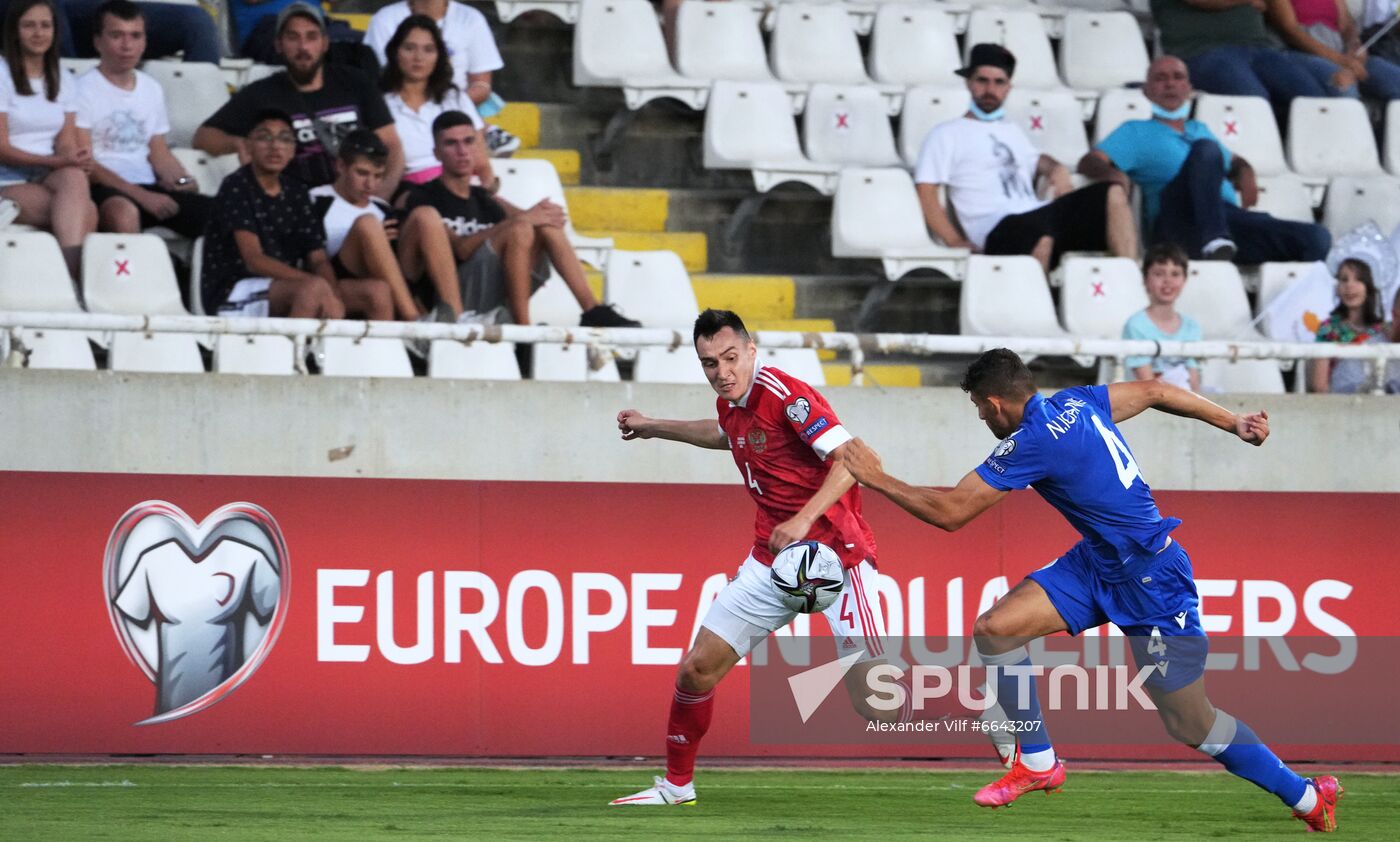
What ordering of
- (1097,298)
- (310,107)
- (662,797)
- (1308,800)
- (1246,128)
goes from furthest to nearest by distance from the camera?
1. (1246,128)
2. (1097,298)
3. (310,107)
4. (662,797)
5. (1308,800)

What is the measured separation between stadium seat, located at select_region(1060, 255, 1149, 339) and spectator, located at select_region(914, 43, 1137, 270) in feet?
1.06

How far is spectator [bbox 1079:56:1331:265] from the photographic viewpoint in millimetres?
13359

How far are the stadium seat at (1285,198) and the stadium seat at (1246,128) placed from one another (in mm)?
341

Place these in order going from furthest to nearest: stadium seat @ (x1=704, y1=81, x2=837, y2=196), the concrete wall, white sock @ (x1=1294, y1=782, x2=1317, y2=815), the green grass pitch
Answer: stadium seat @ (x1=704, y1=81, x2=837, y2=196) < the concrete wall < white sock @ (x1=1294, y1=782, x2=1317, y2=815) < the green grass pitch

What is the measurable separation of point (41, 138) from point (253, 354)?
6.74 ft

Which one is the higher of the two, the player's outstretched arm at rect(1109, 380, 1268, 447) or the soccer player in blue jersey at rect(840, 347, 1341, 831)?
the player's outstretched arm at rect(1109, 380, 1268, 447)

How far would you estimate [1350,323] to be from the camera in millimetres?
12203

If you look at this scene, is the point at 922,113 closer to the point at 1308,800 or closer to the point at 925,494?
the point at 925,494

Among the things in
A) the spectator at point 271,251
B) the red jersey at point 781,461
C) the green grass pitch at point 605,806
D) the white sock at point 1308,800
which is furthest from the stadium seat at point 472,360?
the white sock at point 1308,800

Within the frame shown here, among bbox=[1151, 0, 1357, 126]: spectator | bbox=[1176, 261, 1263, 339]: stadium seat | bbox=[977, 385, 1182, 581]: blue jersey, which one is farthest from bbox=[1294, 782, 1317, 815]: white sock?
bbox=[1151, 0, 1357, 126]: spectator

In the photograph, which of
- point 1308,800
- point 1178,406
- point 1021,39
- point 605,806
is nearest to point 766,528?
point 605,806

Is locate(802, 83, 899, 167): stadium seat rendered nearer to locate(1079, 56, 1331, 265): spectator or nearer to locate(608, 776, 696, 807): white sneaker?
locate(1079, 56, 1331, 265): spectator

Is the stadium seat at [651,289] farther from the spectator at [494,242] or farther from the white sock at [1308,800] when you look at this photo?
the white sock at [1308,800]

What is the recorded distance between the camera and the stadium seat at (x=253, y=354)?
11.0 meters
